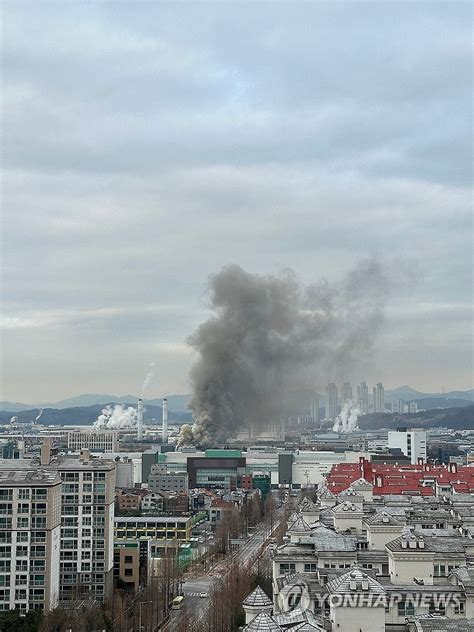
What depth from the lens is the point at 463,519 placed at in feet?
92.8

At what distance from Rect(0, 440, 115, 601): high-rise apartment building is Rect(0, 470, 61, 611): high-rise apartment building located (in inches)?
110

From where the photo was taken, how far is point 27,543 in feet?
90.5

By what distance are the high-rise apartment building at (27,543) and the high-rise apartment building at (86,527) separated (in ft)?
9.16

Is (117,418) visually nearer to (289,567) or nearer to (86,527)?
(86,527)

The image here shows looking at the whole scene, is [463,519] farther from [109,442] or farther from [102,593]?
[109,442]

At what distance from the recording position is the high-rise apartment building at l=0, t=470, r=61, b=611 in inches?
1077

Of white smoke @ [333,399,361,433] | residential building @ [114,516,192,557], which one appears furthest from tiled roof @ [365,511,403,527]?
white smoke @ [333,399,361,433]

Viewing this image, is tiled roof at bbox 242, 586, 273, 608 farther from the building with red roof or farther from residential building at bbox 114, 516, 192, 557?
the building with red roof

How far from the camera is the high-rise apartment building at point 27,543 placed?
89.8 ft

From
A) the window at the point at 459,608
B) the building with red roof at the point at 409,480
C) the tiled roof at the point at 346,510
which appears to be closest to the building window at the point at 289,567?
the window at the point at 459,608

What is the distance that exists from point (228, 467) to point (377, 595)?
59.8 meters

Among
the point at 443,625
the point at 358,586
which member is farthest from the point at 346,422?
the point at 358,586

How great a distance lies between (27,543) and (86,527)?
12.9 feet

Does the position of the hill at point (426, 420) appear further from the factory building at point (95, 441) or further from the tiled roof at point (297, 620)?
the tiled roof at point (297, 620)
